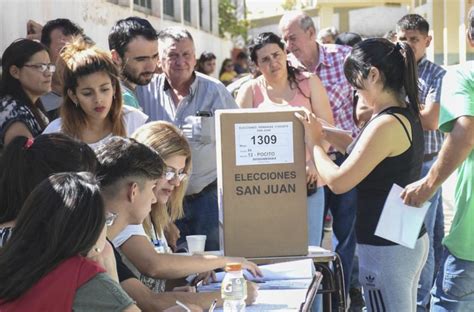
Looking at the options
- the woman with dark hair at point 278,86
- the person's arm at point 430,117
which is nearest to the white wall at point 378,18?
the person's arm at point 430,117

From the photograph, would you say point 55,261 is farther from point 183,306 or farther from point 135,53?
point 135,53

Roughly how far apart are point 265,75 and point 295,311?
290 cm

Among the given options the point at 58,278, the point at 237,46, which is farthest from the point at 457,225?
the point at 237,46

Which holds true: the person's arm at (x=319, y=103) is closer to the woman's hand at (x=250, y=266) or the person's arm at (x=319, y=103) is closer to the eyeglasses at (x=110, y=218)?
the woman's hand at (x=250, y=266)

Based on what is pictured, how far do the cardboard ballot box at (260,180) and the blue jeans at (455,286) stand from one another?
0.68m

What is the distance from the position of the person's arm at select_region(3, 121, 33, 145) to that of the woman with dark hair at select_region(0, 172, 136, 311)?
2267 mm

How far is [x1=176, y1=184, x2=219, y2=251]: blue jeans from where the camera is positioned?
543 centimetres

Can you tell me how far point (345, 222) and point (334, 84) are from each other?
1051mm

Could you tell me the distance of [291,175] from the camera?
4.21m

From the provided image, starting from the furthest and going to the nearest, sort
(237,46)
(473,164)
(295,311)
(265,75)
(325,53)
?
(237,46) < (325,53) < (265,75) < (473,164) < (295,311)

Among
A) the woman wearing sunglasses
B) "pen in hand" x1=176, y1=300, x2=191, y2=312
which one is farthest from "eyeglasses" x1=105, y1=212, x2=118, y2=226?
"pen in hand" x1=176, y1=300, x2=191, y2=312

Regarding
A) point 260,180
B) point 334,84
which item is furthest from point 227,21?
point 260,180

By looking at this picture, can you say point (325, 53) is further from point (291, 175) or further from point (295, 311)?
point (295, 311)

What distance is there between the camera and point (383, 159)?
13.1ft
